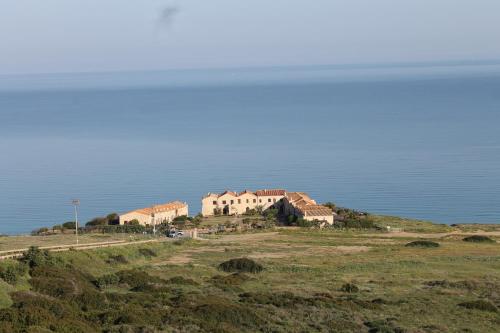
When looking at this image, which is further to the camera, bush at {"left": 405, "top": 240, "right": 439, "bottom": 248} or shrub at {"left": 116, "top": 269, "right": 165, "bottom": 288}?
bush at {"left": 405, "top": 240, "right": 439, "bottom": 248}

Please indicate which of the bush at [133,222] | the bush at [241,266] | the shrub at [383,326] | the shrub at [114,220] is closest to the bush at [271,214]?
the bush at [133,222]

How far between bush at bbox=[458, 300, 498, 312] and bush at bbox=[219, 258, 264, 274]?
38.8 ft

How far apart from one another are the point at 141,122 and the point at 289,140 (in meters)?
52.9

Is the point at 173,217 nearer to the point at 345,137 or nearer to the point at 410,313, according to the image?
the point at 410,313

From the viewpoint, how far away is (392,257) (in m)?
46.4

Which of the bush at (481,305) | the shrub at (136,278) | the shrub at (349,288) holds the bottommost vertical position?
the bush at (481,305)

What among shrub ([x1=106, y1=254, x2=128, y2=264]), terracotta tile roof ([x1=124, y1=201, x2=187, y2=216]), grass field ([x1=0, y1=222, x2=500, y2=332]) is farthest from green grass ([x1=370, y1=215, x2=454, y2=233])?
shrub ([x1=106, y1=254, x2=128, y2=264])

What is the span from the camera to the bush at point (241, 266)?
131 ft

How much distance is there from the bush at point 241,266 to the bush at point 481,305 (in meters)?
11.8

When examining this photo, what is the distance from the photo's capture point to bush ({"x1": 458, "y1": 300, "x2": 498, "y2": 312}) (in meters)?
30.8

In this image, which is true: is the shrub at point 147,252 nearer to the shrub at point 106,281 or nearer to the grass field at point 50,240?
the grass field at point 50,240

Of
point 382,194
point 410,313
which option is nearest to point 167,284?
point 410,313

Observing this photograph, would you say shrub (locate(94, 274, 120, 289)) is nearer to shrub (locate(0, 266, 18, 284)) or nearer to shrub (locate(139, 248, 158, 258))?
shrub (locate(0, 266, 18, 284))

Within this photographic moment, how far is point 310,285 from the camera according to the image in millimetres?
35750
